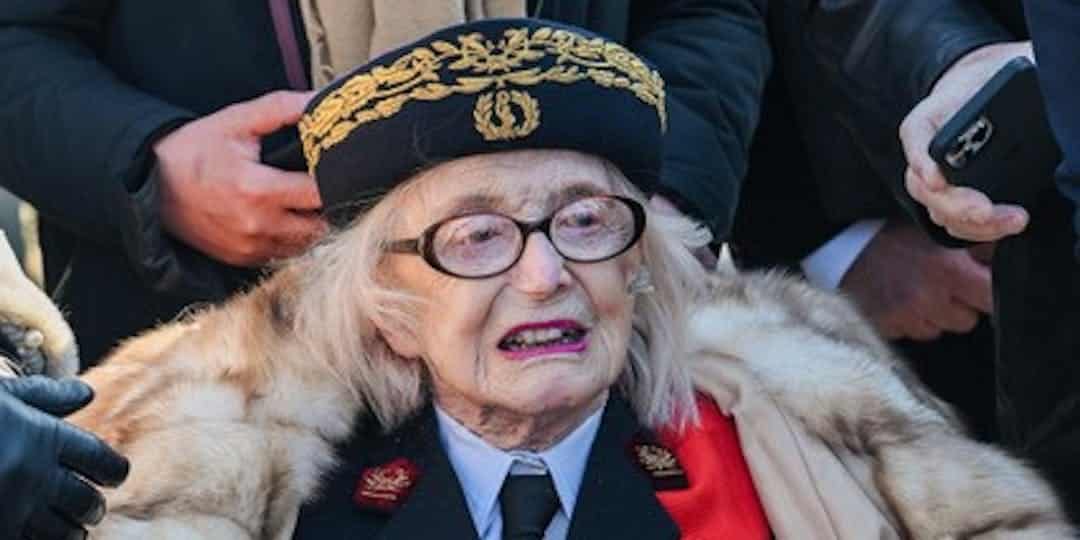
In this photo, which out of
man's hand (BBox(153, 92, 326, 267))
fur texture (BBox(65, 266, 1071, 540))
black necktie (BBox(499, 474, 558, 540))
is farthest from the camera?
man's hand (BBox(153, 92, 326, 267))

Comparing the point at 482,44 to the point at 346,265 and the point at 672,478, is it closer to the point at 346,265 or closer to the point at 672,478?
the point at 346,265

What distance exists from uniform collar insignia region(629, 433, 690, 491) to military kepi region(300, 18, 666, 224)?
0.37 metres

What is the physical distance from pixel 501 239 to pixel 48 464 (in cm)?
73

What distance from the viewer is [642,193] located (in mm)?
3756

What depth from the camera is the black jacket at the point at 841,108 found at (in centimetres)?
406

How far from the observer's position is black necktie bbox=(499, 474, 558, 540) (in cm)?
365

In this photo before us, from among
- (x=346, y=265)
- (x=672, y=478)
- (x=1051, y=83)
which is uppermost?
(x=1051, y=83)

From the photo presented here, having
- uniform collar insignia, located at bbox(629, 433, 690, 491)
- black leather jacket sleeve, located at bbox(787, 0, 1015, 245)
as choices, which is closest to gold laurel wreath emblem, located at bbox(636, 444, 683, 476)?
uniform collar insignia, located at bbox(629, 433, 690, 491)

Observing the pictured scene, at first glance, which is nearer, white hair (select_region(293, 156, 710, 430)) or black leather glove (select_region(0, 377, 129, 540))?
black leather glove (select_region(0, 377, 129, 540))

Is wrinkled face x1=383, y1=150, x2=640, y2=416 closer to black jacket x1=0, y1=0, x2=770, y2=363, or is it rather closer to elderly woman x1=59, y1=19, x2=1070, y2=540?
elderly woman x1=59, y1=19, x2=1070, y2=540

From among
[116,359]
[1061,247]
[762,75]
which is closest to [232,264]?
[116,359]

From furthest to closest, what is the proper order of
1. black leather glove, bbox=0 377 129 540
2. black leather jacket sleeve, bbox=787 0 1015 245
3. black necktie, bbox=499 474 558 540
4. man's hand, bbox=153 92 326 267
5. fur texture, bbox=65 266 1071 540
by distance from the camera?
black leather jacket sleeve, bbox=787 0 1015 245, man's hand, bbox=153 92 326 267, black necktie, bbox=499 474 558 540, fur texture, bbox=65 266 1071 540, black leather glove, bbox=0 377 129 540

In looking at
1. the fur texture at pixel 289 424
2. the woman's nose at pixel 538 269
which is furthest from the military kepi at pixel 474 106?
the fur texture at pixel 289 424

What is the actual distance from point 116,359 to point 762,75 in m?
1.12
